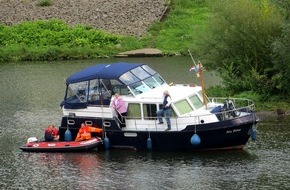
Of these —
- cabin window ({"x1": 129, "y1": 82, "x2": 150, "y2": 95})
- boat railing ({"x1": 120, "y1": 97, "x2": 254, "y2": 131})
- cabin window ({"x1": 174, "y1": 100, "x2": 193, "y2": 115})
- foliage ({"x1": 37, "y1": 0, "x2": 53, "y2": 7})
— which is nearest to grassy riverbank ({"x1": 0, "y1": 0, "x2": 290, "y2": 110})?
foliage ({"x1": 37, "y1": 0, "x2": 53, "y2": 7})

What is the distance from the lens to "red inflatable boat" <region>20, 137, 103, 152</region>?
136 ft

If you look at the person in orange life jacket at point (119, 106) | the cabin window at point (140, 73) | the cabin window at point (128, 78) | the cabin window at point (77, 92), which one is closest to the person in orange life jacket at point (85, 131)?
the person in orange life jacket at point (119, 106)

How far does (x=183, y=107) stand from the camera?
135 feet

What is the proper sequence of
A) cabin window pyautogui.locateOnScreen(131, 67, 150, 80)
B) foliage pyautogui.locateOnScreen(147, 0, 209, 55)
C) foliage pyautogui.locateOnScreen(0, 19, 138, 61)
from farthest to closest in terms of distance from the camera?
foliage pyautogui.locateOnScreen(147, 0, 209, 55)
foliage pyautogui.locateOnScreen(0, 19, 138, 61)
cabin window pyautogui.locateOnScreen(131, 67, 150, 80)

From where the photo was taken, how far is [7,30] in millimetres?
84562

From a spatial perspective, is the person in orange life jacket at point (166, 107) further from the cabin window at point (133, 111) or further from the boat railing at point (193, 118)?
the cabin window at point (133, 111)

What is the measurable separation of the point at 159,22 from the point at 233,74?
3332 cm

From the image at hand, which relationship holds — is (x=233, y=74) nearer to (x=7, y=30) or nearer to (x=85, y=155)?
(x=85, y=155)

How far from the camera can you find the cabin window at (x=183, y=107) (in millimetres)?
40981

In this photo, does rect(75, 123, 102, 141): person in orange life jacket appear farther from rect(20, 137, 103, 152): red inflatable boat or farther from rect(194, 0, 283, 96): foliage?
rect(194, 0, 283, 96): foliage

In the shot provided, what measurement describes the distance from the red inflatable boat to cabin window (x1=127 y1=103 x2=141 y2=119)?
2.04 m

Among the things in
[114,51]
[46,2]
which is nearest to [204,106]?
[114,51]

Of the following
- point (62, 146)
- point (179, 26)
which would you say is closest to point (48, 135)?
point (62, 146)

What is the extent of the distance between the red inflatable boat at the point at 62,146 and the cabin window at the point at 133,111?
2042 millimetres
